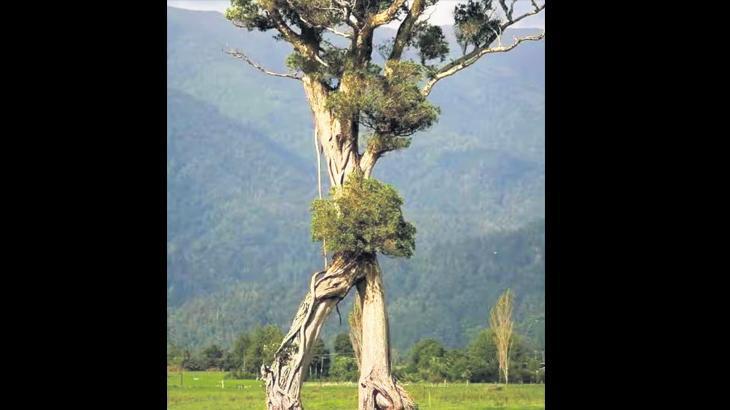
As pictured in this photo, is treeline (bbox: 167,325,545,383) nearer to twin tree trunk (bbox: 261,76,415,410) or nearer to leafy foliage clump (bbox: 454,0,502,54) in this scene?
twin tree trunk (bbox: 261,76,415,410)

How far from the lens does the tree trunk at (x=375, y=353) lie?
1369 cm

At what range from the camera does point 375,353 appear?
1378cm

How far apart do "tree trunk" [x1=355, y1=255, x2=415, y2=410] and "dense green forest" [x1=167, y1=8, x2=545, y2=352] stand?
90.6 ft

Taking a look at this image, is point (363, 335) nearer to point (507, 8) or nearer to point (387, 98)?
point (387, 98)

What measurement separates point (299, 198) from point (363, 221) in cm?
4920

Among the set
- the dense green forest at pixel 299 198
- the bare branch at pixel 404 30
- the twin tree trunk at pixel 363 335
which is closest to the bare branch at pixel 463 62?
the bare branch at pixel 404 30

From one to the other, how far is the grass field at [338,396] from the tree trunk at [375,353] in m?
3.04

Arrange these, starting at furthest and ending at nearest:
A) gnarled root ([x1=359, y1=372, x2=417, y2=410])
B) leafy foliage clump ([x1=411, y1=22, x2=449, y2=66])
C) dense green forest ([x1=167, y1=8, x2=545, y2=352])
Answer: dense green forest ([x1=167, y1=8, x2=545, y2=352])
leafy foliage clump ([x1=411, y1=22, x2=449, y2=66])
gnarled root ([x1=359, y1=372, x2=417, y2=410])

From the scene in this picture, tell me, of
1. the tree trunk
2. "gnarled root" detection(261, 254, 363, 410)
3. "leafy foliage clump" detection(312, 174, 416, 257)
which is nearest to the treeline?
"gnarled root" detection(261, 254, 363, 410)

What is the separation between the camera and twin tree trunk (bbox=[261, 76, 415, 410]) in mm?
13711

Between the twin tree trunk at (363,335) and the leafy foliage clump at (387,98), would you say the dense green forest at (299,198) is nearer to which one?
the twin tree trunk at (363,335)
